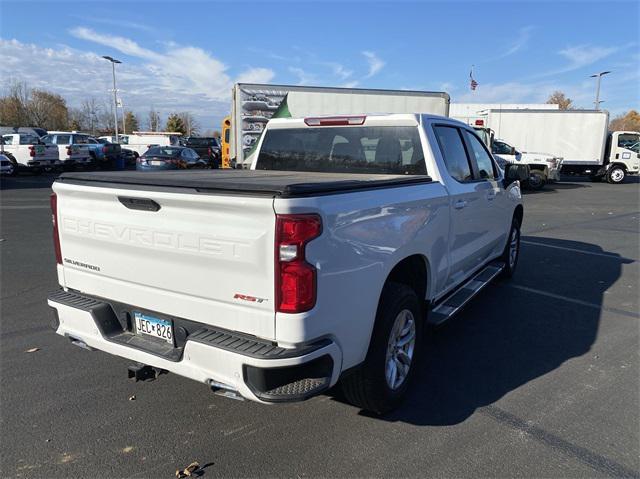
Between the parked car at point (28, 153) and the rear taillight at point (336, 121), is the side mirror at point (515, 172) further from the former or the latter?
the parked car at point (28, 153)

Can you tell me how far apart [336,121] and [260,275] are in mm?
2432

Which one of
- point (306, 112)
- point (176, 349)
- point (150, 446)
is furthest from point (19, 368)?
point (306, 112)

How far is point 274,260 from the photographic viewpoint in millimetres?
2283

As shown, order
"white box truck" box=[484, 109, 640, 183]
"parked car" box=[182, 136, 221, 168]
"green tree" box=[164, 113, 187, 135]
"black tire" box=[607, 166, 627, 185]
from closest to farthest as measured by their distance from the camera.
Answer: "white box truck" box=[484, 109, 640, 183]
"black tire" box=[607, 166, 627, 185]
"parked car" box=[182, 136, 221, 168]
"green tree" box=[164, 113, 187, 135]

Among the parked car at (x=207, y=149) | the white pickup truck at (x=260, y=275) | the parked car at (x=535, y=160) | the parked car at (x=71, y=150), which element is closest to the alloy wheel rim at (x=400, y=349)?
the white pickup truck at (x=260, y=275)

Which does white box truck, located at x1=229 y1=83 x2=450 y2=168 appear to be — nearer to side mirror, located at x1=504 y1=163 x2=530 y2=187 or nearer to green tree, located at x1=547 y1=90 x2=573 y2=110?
side mirror, located at x1=504 y1=163 x2=530 y2=187

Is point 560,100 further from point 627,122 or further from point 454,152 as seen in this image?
point 454,152

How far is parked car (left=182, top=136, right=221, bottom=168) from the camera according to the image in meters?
27.8

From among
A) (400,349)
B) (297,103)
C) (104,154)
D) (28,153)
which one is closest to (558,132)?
(297,103)

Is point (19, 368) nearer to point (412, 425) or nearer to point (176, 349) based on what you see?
point (176, 349)

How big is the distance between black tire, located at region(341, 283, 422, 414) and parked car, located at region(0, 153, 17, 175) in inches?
871

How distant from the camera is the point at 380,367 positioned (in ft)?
9.59

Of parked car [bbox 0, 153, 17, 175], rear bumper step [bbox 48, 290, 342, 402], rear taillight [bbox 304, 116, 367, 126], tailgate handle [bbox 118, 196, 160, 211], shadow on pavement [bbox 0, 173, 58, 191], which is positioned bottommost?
shadow on pavement [bbox 0, 173, 58, 191]

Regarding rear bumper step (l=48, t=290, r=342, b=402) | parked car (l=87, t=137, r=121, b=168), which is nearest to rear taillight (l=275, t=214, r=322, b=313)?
rear bumper step (l=48, t=290, r=342, b=402)
